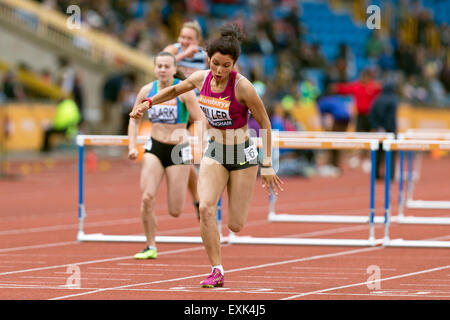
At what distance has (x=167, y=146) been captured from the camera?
1150cm

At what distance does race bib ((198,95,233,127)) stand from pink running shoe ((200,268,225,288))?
1.25m

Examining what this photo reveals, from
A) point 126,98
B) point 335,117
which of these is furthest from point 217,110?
point 126,98

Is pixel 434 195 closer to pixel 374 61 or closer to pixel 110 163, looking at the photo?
pixel 110 163

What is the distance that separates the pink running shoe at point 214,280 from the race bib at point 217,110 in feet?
4.10

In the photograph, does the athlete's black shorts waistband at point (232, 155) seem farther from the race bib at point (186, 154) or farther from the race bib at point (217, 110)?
the race bib at point (186, 154)

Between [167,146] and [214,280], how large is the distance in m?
2.71

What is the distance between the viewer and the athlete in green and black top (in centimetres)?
1137

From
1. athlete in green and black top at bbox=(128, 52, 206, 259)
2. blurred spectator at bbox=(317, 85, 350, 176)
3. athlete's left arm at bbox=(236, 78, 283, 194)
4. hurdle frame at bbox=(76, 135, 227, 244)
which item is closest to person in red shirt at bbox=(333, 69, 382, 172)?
blurred spectator at bbox=(317, 85, 350, 176)

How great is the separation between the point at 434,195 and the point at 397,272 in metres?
9.53

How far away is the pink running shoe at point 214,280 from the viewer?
29.9 ft

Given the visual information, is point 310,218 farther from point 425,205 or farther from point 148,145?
point 148,145

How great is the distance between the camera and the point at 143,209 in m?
11.3

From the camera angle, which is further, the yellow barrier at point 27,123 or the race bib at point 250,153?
the yellow barrier at point 27,123

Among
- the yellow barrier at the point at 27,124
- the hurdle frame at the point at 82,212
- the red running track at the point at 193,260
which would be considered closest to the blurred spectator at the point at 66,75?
the yellow barrier at the point at 27,124
